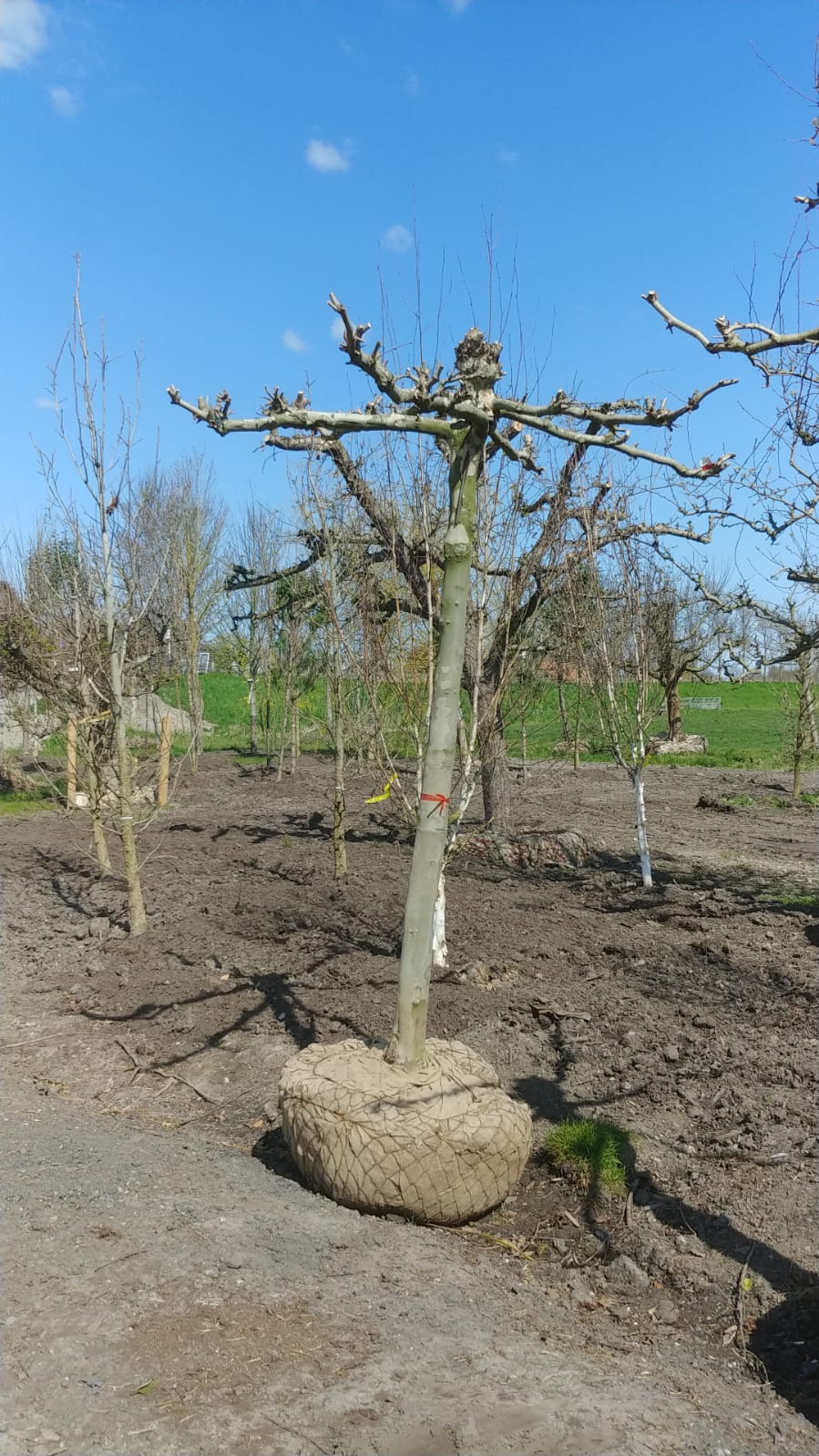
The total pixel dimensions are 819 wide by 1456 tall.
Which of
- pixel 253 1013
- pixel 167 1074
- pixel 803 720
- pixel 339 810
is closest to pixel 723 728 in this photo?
pixel 803 720

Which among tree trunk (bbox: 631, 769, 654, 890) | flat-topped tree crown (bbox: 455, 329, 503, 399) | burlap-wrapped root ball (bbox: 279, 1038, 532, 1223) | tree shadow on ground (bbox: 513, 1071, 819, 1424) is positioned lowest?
tree shadow on ground (bbox: 513, 1071, 819, 1424)

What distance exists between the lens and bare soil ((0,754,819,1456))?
2498 millimetres

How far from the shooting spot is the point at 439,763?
3834 mm

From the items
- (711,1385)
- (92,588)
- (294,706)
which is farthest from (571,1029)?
(294,706)

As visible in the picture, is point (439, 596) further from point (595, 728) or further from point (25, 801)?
point (25, 801)

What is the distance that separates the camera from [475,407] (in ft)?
11.7

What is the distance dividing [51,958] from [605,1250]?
5269 millimetres

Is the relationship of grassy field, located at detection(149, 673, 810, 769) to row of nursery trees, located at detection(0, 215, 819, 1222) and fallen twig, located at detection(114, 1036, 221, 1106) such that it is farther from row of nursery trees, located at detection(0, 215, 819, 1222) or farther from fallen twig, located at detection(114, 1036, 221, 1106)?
fallen twig, located at detection(114, 1036, 221, 1106)

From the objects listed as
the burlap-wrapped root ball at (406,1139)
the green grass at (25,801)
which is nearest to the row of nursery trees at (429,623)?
the burlap-wrapped root ball at (406,1139)

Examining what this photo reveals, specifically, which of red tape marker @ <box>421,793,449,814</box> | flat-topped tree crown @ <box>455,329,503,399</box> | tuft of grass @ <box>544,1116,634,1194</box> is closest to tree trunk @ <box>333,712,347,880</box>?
tuft of grass @ <box>544,1116,634,1194</box>

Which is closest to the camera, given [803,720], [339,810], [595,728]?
Result: [339,810]

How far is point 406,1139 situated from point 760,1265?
1.39 meters

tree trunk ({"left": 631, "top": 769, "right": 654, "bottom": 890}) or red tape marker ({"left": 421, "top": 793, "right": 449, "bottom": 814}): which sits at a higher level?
red tape marker ({"left": 421, "top": 793, "right": 449, "bottom": 814})

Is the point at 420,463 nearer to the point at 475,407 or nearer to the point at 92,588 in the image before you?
the point at 475,407
